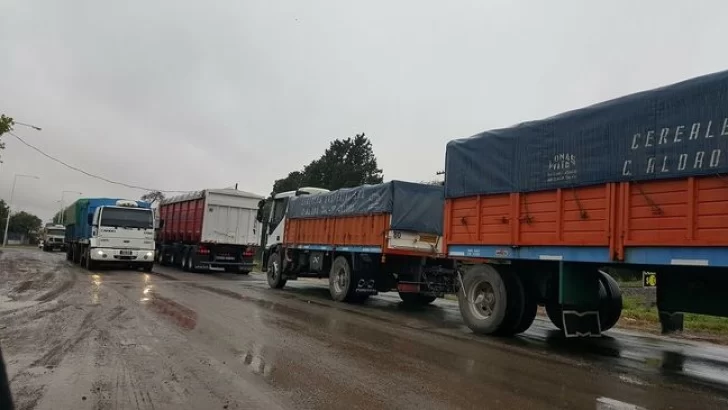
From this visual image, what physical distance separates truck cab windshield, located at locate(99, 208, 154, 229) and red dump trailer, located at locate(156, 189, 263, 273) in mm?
2369

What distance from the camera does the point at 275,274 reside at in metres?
18.0

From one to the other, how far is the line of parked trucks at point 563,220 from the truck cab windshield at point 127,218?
1032 cm

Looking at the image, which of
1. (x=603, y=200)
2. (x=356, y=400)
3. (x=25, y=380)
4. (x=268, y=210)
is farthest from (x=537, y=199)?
(x=268, y=210)

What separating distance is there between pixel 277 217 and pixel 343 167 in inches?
1966

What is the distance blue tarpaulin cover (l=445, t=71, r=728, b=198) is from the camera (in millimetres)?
6457

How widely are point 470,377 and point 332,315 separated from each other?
5.40m

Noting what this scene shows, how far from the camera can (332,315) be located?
11.4m

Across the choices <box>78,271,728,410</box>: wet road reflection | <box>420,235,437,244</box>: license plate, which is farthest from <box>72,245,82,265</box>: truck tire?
<box>420,235,437,244</box>: license plate

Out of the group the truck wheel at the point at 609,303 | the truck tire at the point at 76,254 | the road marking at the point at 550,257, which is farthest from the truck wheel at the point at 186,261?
the road marking at the point at 550,257

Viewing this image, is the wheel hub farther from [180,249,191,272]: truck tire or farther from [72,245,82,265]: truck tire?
[72,245,82,265]: truck tire

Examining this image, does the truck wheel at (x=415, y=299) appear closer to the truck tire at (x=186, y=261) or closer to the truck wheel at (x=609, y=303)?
the truck wheel at (x=609, y=303)

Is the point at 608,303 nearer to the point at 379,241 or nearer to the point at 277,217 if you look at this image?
the point at 379,241

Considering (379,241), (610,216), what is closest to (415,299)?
(379,241)

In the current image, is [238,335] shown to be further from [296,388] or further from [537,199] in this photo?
[537,199]
